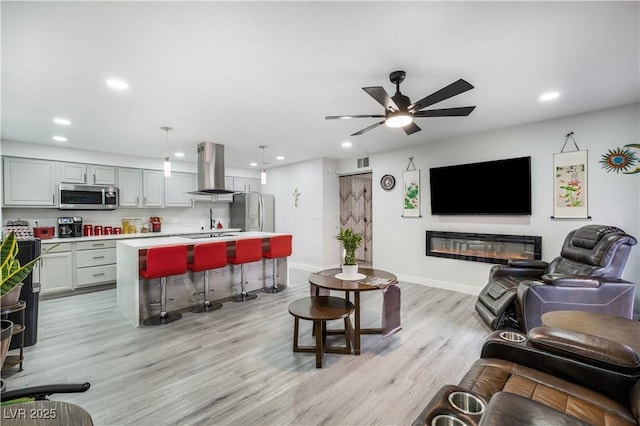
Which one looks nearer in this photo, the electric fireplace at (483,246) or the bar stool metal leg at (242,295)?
the electric fireplace at (483,246)

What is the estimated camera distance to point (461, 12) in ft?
5.94

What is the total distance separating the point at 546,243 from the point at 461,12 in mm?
3495

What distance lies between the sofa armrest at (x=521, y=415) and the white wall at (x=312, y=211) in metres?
5.40

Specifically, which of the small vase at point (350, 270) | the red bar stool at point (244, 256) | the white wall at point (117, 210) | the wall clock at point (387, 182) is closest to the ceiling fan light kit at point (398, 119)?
the small vase at point (350, 270)

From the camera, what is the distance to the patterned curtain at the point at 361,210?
294 inches

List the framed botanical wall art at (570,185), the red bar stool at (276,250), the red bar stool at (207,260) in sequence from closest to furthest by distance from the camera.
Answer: the framed botanical wall art at (570,185), the red bar stool at (207,260), the red bar stool at (276,250)

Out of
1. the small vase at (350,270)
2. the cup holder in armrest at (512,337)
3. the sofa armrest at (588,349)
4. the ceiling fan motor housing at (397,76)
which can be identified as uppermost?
the ceiling fan motor housing at (397,76)

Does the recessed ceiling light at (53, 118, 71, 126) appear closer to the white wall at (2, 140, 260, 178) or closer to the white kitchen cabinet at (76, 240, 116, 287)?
the white wall at (2, 140, 260, 178)

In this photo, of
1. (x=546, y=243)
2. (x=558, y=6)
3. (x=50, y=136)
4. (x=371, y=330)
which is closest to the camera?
(x=558, y=6)

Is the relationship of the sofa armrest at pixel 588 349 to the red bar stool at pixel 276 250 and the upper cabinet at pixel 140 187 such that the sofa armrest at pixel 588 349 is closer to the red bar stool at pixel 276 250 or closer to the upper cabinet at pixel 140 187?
the red bar stool at pixel 276 250

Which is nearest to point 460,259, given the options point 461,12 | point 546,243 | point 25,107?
point 546,243

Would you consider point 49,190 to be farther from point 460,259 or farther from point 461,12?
point 460,259

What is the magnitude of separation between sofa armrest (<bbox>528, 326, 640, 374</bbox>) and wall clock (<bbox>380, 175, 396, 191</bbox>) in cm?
409

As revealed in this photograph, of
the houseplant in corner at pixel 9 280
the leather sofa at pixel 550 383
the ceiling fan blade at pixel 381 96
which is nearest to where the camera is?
the houseplant in corner at pixel 9 280
